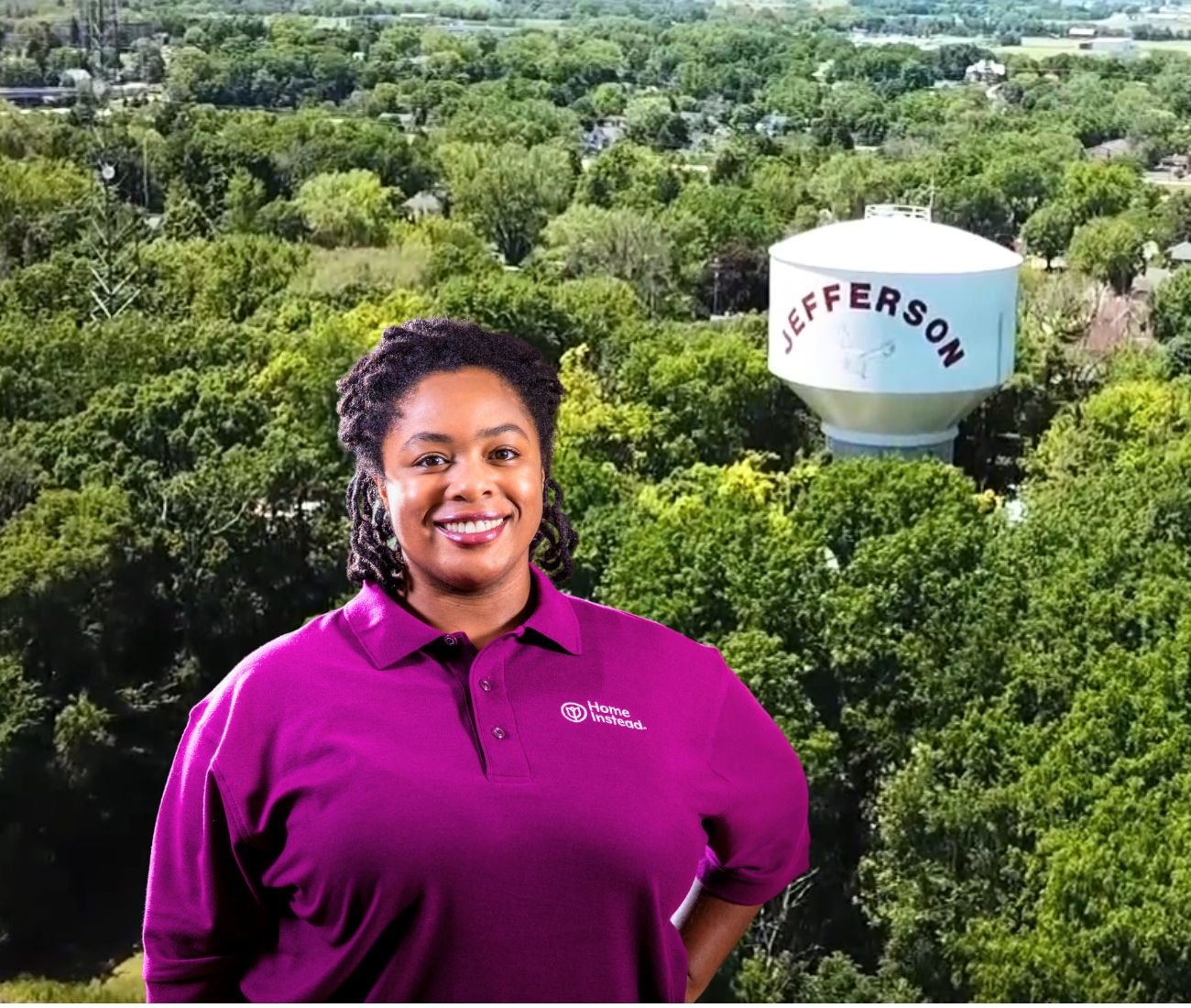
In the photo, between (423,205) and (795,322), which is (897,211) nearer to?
(795,322)

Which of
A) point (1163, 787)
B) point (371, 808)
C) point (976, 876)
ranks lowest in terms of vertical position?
point (976, 876)

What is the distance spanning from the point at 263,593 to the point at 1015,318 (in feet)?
12.4

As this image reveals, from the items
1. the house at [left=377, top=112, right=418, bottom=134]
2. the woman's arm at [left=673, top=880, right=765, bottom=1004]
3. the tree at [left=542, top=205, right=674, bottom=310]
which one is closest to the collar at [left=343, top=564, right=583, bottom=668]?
the woman's arm at [left=673, top=880, right=765, bottom=1004]

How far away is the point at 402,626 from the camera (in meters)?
1.84

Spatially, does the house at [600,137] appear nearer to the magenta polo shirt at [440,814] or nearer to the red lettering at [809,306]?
the red lettering at [809,306]

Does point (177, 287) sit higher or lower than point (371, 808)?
lower

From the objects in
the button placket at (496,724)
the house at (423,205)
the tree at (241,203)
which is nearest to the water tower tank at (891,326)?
the house at (423,205)

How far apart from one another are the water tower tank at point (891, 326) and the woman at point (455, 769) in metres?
5.80

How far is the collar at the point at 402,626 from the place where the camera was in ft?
5.98

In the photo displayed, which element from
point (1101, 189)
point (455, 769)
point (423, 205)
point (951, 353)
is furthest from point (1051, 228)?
point (455, 769)

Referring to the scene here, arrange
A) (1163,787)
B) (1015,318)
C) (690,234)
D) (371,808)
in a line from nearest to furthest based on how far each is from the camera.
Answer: (371,808), (1163,787), (1015,318), (690,234)

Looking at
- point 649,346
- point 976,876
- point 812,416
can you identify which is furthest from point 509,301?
point 976,876

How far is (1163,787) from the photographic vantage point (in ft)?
21.2

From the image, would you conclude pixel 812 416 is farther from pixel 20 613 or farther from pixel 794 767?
pixel 794 767
